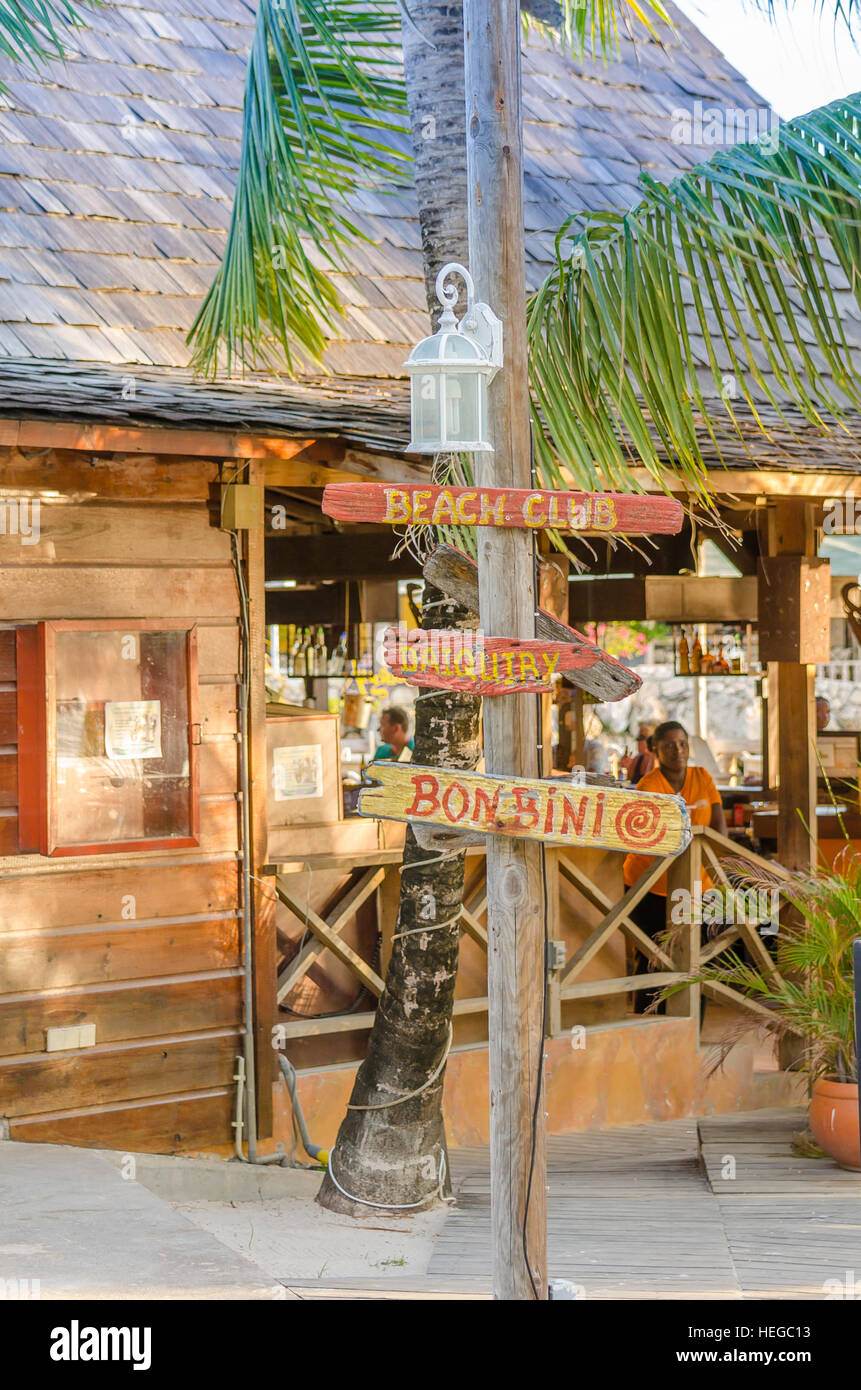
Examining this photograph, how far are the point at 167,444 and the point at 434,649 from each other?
278 centimetres

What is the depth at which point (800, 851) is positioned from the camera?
8367mm

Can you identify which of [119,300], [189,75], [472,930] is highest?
[189,75]

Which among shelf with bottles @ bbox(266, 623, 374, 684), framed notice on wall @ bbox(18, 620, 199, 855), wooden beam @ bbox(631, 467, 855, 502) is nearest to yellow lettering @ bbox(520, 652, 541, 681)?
framed notice on wall @ bbox(18, 620, 199, 855)

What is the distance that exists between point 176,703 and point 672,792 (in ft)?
11.5

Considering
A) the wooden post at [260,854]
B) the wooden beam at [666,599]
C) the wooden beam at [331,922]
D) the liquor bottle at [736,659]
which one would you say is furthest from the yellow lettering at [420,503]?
the liquor bottle at [736,659]

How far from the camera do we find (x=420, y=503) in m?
3.41

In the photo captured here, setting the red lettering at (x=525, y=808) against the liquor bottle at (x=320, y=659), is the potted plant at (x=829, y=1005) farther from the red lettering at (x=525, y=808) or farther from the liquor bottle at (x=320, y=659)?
the liquor bottle at (x=320, y=659)

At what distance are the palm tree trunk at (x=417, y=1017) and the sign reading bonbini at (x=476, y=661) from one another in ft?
7.29

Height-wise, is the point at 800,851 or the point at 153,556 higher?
the point at 153,556

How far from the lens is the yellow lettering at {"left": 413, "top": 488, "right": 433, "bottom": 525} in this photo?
3.40 m

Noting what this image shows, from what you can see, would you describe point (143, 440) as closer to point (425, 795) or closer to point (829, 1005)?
point (425, 795)

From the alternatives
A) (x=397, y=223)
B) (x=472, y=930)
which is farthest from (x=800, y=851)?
(x=397, y=223)

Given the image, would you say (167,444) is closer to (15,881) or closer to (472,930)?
(15,881)

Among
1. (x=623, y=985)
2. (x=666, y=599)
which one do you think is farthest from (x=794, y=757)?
(x=666, y=599)
